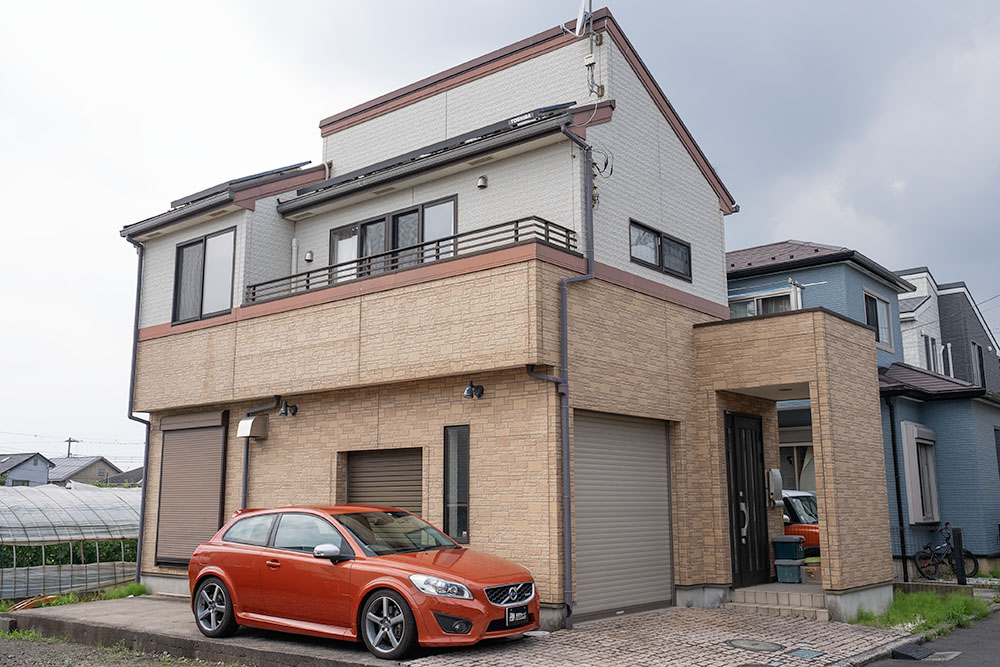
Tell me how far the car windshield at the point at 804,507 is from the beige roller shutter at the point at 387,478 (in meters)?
7.65

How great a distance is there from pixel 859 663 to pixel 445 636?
452cm

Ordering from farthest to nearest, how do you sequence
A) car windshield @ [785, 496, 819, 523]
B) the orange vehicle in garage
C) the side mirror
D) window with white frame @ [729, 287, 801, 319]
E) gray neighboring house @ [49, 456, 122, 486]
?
gray neighboring house @ [49, 456, 122, 486] < window with white frame @ [729, 287, 801, 319] < car windshield @ [785, 496, 819, 523] < the orange vehicle in garage < the side mirror

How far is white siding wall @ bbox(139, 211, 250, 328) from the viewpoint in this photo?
16047 mm

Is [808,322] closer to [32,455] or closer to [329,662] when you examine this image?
[329,662]

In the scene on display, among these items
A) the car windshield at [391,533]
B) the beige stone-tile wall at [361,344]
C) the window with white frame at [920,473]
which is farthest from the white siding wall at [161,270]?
the window with white frame at [920,473]

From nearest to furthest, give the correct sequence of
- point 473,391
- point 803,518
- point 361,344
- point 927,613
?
point 473,391, point 927,613, point 361,344, point 803,518

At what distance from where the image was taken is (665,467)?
13.3 metres

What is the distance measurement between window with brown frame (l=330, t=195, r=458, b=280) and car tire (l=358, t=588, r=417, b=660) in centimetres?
577

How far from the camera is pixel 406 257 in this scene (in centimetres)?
1381

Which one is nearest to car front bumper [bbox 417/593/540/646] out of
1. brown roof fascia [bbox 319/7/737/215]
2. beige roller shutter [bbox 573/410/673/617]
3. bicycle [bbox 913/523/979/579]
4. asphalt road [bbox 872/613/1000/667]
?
beige roller shutter [bbox 573/410/673/617]

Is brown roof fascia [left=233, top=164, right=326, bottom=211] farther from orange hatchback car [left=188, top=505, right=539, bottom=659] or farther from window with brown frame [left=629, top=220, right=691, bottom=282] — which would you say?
window with brown frame [left=629, top=220, right=691, bottom=282]

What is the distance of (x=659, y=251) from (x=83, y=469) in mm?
63910

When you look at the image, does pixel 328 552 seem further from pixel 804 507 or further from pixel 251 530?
pixel 804 507

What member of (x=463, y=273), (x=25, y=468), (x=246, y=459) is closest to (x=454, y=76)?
(x=463, y=273)
